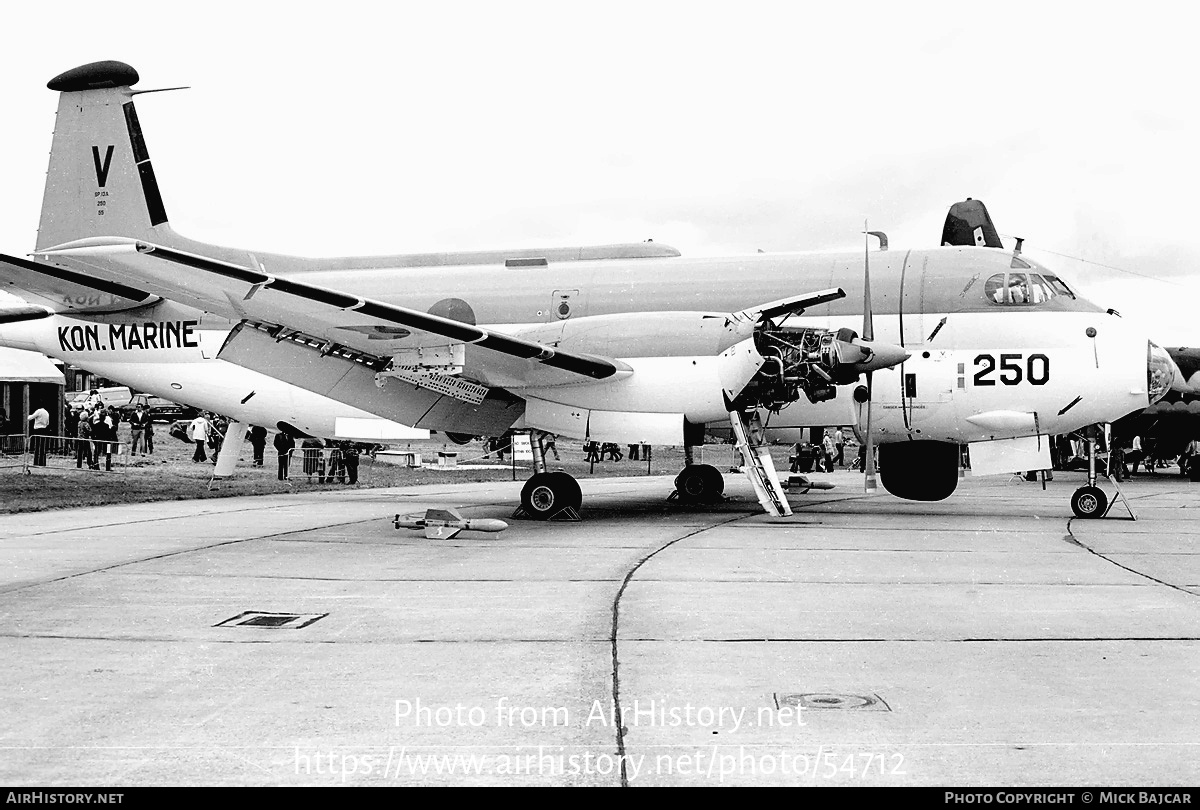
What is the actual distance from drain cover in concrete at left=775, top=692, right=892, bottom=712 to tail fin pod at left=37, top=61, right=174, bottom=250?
17755mm

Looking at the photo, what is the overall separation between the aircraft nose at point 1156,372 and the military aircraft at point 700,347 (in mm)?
40

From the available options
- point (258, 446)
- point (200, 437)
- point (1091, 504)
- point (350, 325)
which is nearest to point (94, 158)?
point (350, 325)

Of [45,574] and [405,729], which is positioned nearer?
[405,729]

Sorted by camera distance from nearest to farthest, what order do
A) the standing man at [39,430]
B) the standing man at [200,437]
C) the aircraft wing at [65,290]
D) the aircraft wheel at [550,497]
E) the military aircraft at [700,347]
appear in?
the military aircraft at [700,347], the aircraft wheel at [550,497], the aircraft wing at [65,290], the standing man at [39,430], the standing man at [200,437]

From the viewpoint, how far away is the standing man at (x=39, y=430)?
3123cm

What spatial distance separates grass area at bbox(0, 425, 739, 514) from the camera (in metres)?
20.1

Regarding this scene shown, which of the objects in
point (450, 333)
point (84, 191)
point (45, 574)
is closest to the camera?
point (45, 574)

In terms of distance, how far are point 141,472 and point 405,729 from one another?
26.2m

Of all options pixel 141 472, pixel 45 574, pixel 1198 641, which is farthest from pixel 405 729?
pixel 141 472

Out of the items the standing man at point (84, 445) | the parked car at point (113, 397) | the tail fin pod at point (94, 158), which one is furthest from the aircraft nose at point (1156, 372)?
the parked car at point (113, 397)

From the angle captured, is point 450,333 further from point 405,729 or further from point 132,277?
point 405,729

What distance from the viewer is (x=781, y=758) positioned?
462cm

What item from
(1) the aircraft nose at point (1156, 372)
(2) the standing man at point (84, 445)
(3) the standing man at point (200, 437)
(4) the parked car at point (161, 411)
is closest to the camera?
(1) the aircraft nose at point (1156, 372)

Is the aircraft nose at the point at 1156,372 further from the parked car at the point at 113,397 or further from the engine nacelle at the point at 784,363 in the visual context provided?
the parked car at the point at 113,397
